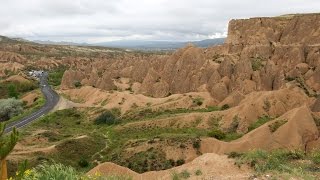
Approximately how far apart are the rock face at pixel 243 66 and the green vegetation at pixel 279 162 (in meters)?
40.4

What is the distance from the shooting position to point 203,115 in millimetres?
50562

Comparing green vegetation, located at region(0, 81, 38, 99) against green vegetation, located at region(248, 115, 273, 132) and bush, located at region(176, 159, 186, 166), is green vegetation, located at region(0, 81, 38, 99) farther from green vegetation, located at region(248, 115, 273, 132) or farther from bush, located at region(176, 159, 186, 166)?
bush, located at region(176, 159, 186, 166)

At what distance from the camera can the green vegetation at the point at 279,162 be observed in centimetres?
1694

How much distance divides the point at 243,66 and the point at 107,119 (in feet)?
77.0

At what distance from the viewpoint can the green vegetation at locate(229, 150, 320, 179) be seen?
16.9m

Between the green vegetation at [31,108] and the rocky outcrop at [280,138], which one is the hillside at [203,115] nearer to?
the rocky outcrop at [280,138]

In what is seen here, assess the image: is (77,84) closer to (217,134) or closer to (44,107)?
(44,107)

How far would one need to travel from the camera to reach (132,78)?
276 feet

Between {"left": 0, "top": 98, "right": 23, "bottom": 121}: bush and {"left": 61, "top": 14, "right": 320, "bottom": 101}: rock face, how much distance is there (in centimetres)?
1530

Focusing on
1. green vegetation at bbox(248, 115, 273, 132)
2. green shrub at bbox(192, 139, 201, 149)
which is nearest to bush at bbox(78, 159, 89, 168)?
green shrub at bbox(192, 139, 201, 149)

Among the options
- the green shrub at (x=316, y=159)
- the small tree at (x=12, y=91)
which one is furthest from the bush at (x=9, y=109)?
the green shrub at (x=316, y=159)

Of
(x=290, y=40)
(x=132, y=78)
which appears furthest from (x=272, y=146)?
(x=290, y=40)

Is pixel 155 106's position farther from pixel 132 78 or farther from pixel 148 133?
pixel 132 78

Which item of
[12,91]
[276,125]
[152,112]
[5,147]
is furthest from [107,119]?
[5,147]
